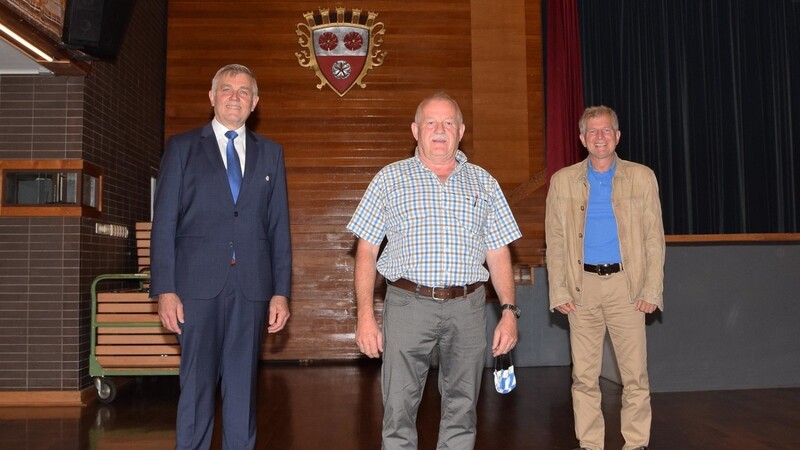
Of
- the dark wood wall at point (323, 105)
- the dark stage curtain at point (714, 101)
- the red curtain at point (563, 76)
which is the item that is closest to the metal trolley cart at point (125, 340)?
the dark wood wall at point (323, 105)

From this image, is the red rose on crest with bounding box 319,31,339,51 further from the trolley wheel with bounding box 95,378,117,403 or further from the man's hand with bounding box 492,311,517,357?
the man's hand with bounding box 492,311,517,357

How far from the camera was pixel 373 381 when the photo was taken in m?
5.38

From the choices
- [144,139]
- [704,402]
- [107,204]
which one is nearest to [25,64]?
[107,204]

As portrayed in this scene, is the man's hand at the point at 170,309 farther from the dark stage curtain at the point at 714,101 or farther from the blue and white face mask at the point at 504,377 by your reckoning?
the dark stage curtain at the point at 714,101

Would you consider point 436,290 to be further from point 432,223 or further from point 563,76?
point 563,76

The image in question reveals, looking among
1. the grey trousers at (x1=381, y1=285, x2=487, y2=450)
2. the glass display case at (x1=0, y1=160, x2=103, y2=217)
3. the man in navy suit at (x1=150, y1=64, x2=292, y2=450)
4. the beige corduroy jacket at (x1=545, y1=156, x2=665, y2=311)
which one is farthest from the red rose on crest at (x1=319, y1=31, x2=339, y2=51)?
the grey trousers at (x1=381, y1=285, x2=487, y2=450)

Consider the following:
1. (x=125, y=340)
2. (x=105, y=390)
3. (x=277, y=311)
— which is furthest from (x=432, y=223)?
(x=105, y=390)

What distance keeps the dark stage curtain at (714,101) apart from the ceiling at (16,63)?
239 inches

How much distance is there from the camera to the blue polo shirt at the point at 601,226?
306cm

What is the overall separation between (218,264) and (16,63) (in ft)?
10.1

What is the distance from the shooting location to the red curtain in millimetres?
7293

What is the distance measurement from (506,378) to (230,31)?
551cm

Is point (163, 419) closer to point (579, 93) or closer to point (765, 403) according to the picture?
point (765, 403)

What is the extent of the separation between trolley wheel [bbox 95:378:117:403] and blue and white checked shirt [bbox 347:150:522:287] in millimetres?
3163
